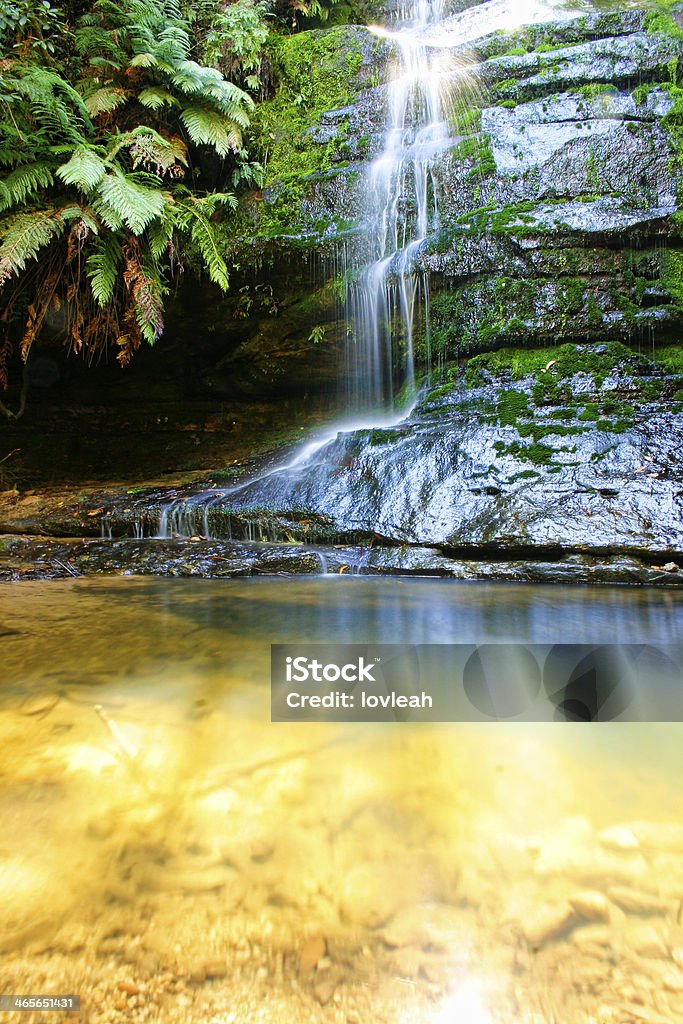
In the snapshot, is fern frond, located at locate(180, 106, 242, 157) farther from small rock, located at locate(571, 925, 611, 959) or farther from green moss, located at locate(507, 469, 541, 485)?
small rock, located at locate(571, 925, 611, 959)

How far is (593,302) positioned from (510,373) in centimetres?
105

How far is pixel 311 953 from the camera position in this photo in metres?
0.68

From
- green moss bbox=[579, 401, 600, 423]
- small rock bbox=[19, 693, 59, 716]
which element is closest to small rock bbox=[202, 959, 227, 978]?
small rock bbox=[19, 693, 59, 716]

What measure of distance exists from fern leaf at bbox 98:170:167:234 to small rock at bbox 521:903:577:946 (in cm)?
540

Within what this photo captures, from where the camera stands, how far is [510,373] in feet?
16.3

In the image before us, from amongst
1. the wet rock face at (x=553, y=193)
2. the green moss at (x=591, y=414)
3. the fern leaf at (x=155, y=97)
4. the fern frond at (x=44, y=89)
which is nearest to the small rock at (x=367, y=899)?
the green moss at (x=591, y=414)

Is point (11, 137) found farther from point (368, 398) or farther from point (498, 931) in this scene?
point (498, 931)

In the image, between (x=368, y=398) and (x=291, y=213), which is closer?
(x=291, y=213)

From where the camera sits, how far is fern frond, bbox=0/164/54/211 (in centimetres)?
464

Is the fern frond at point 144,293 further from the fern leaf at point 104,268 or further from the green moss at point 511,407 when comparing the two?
the green moss at point 511,407

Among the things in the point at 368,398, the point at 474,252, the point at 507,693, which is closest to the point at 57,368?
the point at 368,398

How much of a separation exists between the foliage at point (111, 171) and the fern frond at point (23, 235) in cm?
1

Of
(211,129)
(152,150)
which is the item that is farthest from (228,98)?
(152,150)

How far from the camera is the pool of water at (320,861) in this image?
625mm
